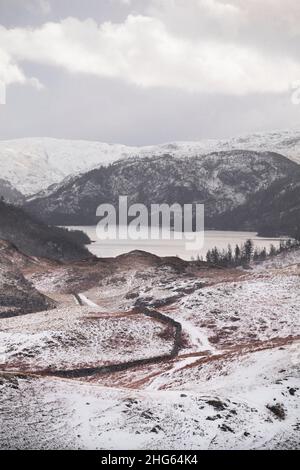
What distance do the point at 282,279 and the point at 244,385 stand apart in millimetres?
58143

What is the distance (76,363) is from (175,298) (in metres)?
40.3

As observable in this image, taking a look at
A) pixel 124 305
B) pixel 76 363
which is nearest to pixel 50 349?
pixel 76 363

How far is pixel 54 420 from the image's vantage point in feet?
89.3

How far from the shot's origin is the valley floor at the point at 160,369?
2608cm

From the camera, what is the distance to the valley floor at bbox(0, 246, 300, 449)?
85.6ft

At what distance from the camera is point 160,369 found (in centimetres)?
5066

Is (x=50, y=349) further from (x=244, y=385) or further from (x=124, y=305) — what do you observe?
(x=124, y=305)

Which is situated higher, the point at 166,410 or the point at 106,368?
the point at 166,410

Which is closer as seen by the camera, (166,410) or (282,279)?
(166,410)

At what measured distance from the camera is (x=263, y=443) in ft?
83.3

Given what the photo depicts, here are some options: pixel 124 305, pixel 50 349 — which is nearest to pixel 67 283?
pixel 124 305

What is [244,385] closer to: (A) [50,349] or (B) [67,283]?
(A) [50,349]

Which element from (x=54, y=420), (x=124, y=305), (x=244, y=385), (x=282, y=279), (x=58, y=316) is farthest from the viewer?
(x=124, y=305)
